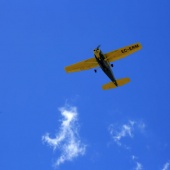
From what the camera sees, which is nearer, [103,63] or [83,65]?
[103,63]

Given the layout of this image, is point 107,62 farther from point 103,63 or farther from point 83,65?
point 83,65

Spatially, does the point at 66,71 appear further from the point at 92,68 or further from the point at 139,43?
the point at 139,43

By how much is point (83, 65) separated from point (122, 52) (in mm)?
6468

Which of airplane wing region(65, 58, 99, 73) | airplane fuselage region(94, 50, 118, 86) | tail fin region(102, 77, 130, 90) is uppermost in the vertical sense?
airplane wing region(65, 58, 99, 73)

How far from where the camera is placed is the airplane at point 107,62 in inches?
3301

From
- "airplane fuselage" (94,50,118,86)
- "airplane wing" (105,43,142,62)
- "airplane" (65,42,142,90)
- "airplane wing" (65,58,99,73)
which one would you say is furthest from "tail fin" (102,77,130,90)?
"airplane wing" (105,43,142,62)

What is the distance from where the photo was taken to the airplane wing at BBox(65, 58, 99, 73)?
285 feet

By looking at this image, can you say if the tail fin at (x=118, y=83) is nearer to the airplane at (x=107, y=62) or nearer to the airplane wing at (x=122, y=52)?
the airplane at (x=107, y=62)

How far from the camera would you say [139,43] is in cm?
8556

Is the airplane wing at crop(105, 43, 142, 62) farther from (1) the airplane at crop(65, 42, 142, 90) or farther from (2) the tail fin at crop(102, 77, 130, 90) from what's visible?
(2) the tail fin at crop(102, 77, 130, 90)

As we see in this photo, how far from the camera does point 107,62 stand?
278ft

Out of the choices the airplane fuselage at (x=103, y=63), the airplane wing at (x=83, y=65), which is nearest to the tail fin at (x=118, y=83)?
the airplane fuselage at (x=103, y=63)

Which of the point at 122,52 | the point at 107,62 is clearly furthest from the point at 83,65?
the point at 122,52

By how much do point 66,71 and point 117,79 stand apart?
7.66 meters
